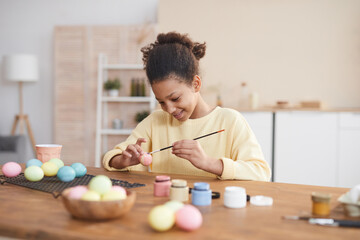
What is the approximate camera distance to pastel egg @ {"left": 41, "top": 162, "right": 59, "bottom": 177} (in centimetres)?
128

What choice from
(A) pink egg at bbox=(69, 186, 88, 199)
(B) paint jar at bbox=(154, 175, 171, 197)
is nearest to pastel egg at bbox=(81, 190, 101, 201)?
(A) pink egg at bbox=(69, 186, 88, 199)

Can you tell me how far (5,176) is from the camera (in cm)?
133

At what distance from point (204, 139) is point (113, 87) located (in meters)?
2.97

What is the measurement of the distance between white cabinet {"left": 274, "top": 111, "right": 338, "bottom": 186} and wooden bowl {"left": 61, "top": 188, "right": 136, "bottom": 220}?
3.09 m

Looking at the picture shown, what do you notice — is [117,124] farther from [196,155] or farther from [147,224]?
[147,224]

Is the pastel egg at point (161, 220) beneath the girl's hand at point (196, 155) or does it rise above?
beneath

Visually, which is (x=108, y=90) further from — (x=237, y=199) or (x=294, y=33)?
(x=237, y=199)

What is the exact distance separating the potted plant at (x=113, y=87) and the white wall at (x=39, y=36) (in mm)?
859

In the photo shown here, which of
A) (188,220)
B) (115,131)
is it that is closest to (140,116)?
(115,131)

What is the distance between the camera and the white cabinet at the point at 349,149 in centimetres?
348

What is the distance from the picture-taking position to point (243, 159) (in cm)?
141

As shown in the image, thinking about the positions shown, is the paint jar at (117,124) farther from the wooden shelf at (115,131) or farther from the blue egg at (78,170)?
the blue egg at (78,170)

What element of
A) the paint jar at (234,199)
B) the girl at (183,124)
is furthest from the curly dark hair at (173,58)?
the paint jar at (234,199)

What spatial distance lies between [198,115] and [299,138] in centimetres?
224
